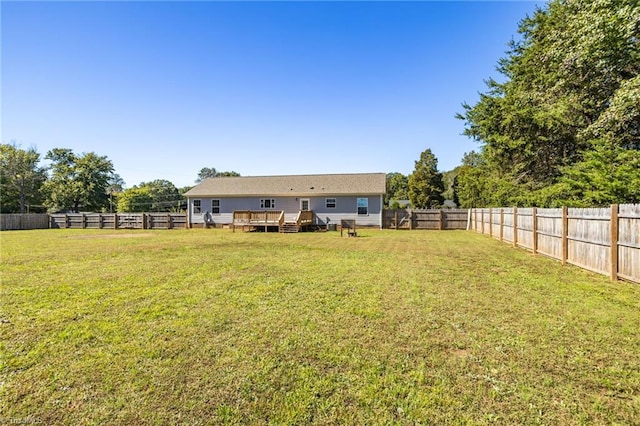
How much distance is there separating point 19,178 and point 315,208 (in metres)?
39.2

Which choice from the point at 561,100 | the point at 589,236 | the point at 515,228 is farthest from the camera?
the point at 561,100

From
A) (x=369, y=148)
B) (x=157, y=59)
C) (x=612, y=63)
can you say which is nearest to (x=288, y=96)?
(x=157, y=59)

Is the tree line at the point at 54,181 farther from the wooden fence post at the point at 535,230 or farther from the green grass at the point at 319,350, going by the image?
the wooden fence post at the point at 535,230

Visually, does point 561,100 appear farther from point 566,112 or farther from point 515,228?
point 515,228

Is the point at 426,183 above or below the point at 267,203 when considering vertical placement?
above

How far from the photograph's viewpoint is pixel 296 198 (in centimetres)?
2234

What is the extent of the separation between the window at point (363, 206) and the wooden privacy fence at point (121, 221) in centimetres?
1398

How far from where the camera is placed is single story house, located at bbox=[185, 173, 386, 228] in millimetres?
21391

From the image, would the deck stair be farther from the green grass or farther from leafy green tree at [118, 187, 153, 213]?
leafy green tree at [118, 187, 153, 213]

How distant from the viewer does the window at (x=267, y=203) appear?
22.7 metres

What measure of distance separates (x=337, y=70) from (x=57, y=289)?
14541 millimetres

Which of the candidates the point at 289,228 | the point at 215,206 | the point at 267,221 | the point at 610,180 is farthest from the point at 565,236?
the point at 215,206

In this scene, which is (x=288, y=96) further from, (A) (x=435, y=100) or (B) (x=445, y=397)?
(B) (x=445, y=397)

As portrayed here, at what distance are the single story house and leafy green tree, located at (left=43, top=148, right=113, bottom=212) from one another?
78.1 feet
